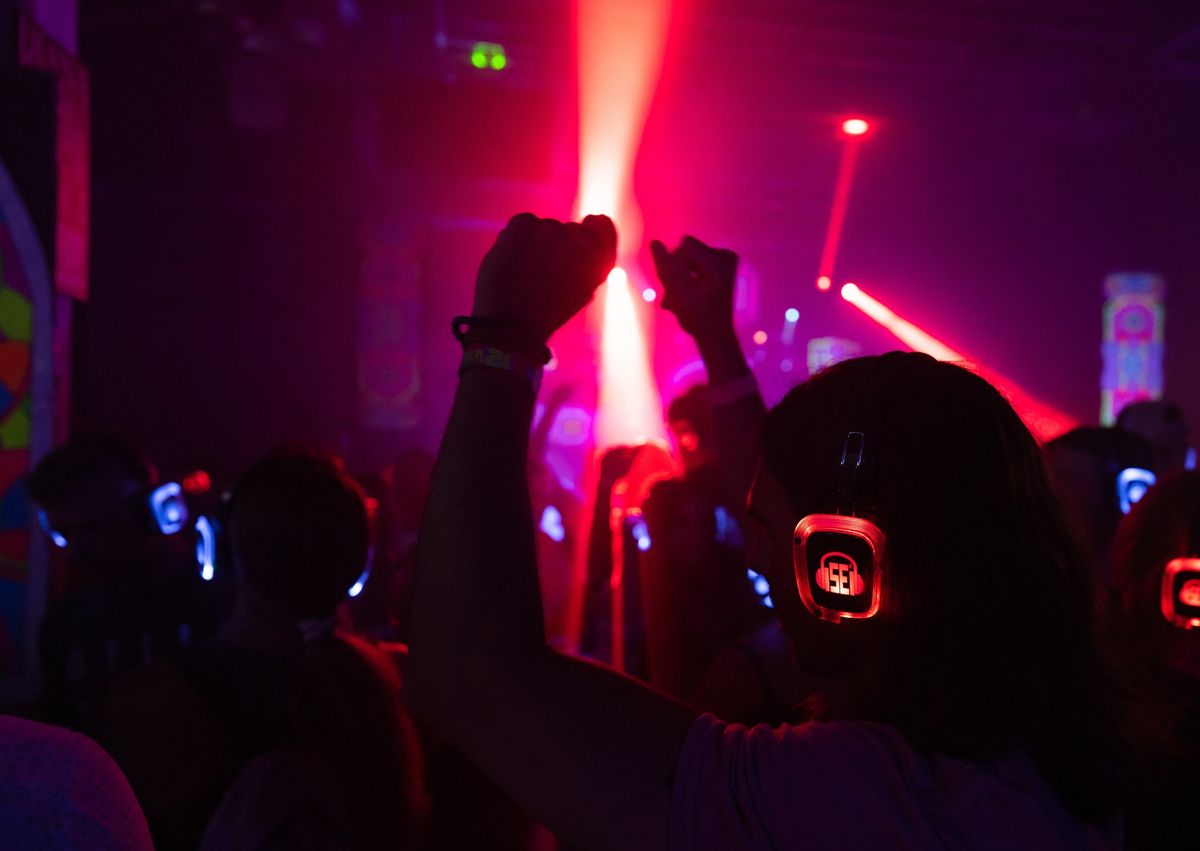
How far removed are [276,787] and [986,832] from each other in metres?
0.90

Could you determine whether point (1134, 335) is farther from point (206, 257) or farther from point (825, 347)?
point (206, 257)

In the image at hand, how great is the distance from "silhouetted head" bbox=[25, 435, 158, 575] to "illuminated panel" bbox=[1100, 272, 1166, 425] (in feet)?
29.7

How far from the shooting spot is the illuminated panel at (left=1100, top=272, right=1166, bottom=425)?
870 cm

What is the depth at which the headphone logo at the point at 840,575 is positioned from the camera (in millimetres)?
774

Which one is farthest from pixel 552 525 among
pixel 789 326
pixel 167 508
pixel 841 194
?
pixel 789 326

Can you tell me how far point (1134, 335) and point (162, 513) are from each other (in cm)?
945

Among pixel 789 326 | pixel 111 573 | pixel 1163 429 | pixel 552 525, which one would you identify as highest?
pixel 789 326

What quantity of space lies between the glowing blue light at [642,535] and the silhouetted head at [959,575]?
Result: 211 centimetres

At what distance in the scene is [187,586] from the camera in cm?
240

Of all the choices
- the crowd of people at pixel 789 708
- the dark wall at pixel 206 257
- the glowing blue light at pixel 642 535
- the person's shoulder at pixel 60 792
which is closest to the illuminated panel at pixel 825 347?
the dark wall at pixel 206 257

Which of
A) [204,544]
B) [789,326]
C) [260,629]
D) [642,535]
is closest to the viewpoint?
[260,629]

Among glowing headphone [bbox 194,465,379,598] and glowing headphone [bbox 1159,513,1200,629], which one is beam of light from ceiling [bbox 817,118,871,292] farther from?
glowing headphone [bbox 194,465,379,598]

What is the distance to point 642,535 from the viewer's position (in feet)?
9.94

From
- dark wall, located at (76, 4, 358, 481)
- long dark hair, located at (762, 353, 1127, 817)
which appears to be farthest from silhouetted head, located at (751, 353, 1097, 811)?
dark wall, located at (76, 4, 358, 481)
